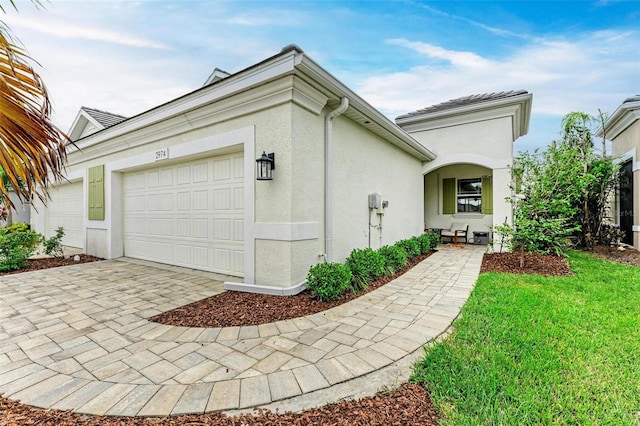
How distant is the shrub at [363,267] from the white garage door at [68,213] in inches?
353

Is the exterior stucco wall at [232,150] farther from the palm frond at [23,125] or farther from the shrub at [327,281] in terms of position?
the palm frond at [23,125]

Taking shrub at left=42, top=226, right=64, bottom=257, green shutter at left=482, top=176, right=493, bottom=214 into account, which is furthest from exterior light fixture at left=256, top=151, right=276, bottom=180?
green shutter at left=482, top=176, right=493, bottom=214

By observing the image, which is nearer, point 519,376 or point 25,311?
point 519,376

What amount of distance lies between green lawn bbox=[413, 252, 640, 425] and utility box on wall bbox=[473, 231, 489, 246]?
5822mm

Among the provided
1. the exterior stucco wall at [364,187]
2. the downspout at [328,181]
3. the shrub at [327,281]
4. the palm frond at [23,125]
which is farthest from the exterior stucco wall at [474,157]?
the palm frond at [23,125]

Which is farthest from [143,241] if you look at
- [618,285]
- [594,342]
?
[618,285]

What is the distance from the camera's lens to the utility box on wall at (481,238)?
9898 millimetres

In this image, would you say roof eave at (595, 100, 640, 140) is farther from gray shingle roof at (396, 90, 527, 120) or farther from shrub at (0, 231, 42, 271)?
shrub at (0, 231, 42, 271)

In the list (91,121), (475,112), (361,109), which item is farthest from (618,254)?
(91,121)

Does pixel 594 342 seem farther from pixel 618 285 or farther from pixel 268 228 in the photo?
pixel 268 228

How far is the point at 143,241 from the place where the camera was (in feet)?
23.0

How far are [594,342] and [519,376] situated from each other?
1.30m

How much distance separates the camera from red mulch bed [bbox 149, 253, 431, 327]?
10.9 ft

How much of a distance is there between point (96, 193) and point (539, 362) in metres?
9.94
